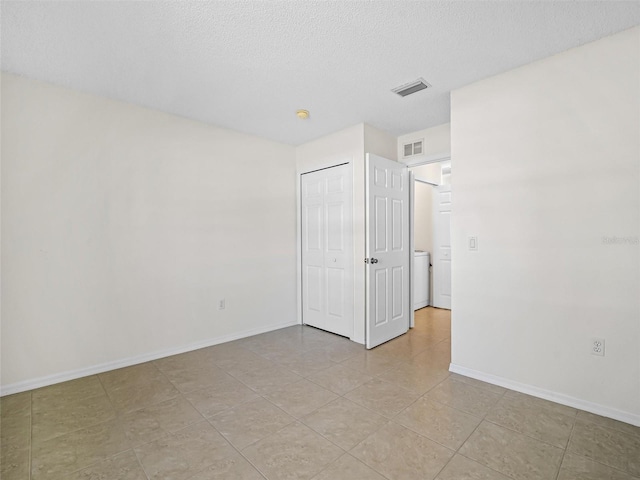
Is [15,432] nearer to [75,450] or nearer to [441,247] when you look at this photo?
[75,450]

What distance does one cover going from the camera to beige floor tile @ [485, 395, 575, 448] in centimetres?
183

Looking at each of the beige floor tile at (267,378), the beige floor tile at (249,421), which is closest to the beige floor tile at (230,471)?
the beige floor tile at (249,421)

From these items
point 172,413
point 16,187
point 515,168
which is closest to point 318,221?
point 515,168

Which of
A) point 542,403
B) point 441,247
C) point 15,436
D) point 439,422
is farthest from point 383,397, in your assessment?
point 441,247

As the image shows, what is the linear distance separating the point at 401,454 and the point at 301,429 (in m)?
0.61

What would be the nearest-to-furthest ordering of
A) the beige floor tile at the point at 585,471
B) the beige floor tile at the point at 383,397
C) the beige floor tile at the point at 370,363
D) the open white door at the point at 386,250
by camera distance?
the beige floor tile at the point at 585,471 < the beige floor tile at the point at 383,397 < the beige floor tile at the point at 370,363 < the open white door at the point at 386,250

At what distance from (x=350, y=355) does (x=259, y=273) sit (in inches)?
59.4

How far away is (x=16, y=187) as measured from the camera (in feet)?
7.84

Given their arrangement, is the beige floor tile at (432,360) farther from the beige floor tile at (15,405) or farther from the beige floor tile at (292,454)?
the beige floor tile at (15,405)

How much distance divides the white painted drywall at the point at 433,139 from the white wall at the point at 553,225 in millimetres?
809

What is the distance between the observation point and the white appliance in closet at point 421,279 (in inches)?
197

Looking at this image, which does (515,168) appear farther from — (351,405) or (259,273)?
(259,273)

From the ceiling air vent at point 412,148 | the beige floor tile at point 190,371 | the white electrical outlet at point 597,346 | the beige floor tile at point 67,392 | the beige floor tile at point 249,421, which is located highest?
the ceiling air vent at point 412,148

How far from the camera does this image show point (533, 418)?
6.57 feet
